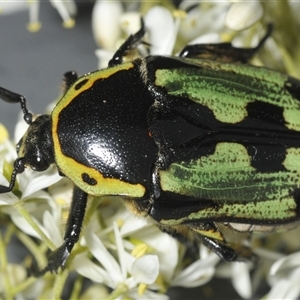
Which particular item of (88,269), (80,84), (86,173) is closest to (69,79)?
(80,84)

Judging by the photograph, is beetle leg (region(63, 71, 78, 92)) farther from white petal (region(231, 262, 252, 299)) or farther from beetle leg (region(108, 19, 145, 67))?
white petal (region(231, 262, 252, 299))

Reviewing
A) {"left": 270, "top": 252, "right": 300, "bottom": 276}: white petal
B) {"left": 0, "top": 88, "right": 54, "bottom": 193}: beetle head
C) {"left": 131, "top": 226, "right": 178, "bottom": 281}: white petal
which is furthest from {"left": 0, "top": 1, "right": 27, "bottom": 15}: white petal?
{"left": 270, "top": 252, "right": 300, "bottom": 276}: white petal

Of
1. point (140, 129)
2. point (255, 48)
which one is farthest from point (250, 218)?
point (255, 48)

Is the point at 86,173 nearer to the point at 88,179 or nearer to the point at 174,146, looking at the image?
the point at 88,179

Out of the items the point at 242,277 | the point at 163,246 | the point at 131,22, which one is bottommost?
the point at 242,277

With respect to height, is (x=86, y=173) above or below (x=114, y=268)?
above

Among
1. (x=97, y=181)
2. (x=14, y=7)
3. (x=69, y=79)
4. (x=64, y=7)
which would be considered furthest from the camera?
(x=14, y=7)
